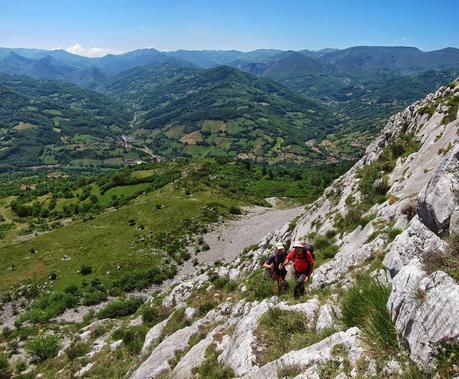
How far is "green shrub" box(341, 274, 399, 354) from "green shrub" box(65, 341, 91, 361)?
24989 mm

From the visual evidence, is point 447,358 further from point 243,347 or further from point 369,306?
point 243,347

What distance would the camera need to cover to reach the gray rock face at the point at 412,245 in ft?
36.6

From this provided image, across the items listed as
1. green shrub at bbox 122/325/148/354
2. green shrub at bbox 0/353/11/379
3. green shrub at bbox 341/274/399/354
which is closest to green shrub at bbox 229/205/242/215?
green shrub at bbox 122/325/148/354

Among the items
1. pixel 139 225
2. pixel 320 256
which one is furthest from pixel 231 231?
pixel 320 256

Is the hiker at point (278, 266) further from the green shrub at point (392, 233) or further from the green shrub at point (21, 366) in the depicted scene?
the green shrub at point (21, 366)

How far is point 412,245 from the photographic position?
39.2 ft

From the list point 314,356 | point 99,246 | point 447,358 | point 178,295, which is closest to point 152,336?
point 178,295

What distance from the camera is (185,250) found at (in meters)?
73.2

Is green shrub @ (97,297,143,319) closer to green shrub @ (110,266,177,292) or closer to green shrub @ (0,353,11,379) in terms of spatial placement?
green shrub @ (0,353,11,379)

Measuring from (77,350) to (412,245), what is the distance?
90.1ft

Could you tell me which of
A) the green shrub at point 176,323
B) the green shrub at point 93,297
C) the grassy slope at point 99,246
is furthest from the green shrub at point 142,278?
the green shrub at point 176,323

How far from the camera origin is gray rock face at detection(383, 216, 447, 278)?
1114 centimetres

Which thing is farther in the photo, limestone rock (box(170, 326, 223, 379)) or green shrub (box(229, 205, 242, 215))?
green shrub (box(229, 205, 242, 215))

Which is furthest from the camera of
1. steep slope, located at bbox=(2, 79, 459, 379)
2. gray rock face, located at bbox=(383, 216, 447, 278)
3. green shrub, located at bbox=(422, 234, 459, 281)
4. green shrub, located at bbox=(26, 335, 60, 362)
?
green shrub, located at bbox=(26, 335, 60, 362)
